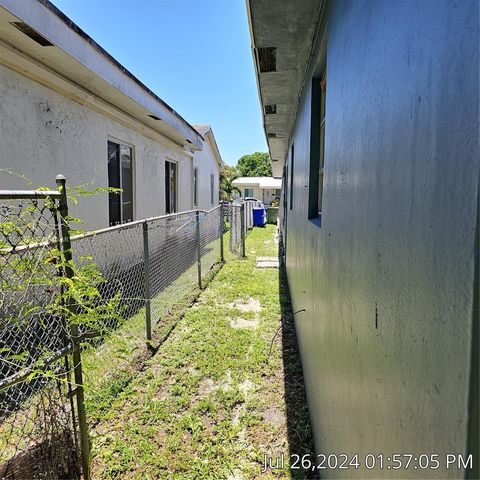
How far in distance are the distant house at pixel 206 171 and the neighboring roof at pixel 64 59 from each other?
6729 mm

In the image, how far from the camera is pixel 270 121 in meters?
6.90

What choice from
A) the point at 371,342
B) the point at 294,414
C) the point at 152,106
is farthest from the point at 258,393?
the point at 152,106

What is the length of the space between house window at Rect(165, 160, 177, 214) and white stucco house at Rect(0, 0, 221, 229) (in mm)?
1274

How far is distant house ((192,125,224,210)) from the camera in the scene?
14.4 metres

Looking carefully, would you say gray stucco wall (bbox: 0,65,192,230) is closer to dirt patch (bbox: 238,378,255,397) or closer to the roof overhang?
the roof overhang

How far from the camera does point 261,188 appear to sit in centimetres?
3056

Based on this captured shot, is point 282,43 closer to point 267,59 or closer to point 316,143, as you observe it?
point 267,59

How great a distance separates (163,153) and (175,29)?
330 cm

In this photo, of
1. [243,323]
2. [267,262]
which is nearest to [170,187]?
[267,262]

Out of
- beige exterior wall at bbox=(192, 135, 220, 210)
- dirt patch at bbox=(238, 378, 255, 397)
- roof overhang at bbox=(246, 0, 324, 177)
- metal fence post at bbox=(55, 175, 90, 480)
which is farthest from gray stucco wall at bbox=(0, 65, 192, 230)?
beige exterior wall at bbox=(192, 135, 220, 210)

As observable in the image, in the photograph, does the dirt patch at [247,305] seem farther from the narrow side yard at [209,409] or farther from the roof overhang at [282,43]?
the roof overhang at [282,43]

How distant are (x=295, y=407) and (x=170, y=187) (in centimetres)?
896

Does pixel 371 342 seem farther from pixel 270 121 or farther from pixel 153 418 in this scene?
pixel 270 121

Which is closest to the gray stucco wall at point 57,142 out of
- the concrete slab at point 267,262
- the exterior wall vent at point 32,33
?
the exterior wall vent at point 32,33
